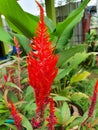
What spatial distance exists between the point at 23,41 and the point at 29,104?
582 mm

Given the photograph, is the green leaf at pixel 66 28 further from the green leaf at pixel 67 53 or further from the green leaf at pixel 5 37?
the green leaf at pixel 5 37

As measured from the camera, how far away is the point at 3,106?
80cm

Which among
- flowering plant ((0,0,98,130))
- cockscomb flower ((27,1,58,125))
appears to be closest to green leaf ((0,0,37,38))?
flowering plant ((0,0,98,130))

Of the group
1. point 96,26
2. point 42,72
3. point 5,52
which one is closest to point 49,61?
point 42,72

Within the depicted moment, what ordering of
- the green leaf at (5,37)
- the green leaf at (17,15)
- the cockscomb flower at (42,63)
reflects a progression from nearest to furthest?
1. the cockscomb flower at (42,63)
2. the green leaf at (17,15)
3. the green leaf at (5,37)

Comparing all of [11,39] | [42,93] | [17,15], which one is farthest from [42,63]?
[11,39]

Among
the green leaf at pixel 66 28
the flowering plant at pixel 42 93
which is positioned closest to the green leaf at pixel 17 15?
Answer: the flowering plant at pixel 42 93

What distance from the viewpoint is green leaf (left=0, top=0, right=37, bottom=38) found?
1.06 meters

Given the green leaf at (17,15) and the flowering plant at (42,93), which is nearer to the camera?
the flowering plant at (42,93)

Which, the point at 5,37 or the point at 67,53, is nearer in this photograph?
the point at 67,53

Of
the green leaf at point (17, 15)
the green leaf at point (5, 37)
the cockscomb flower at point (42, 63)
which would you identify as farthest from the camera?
the green leaf at point (5, 37)

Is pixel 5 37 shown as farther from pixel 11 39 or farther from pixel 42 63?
pixel 42 63

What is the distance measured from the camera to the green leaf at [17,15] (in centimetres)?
106

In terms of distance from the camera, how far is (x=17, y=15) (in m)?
1.12
